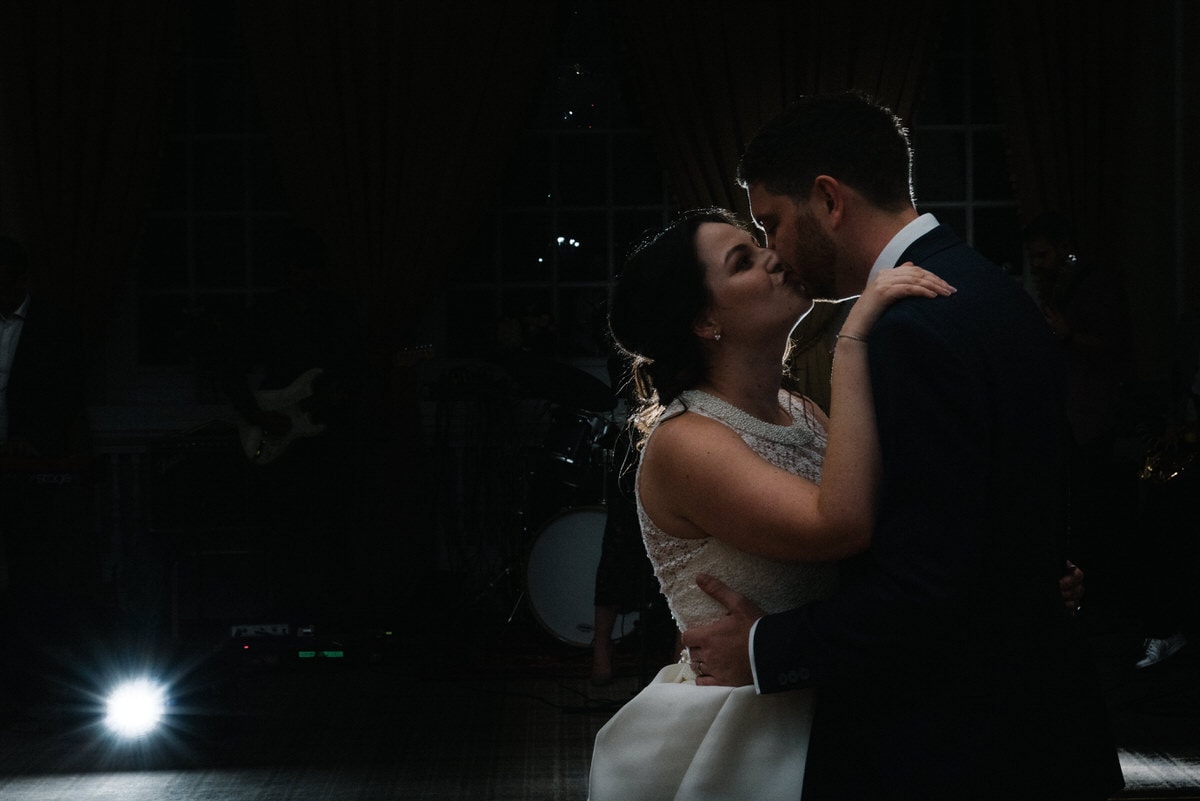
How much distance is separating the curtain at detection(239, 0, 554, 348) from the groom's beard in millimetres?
4720

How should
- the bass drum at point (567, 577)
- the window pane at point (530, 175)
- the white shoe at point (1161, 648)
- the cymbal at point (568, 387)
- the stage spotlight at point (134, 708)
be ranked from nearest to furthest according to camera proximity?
the stage spotlight at point (134, 708), the white shoe at point (1161, 648), the cymbal at point (568, 387), the bass drum at point (567, 577), the window pane at point (530, 175)

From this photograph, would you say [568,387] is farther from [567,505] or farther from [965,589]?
[965,589]

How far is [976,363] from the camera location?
50.2 inches

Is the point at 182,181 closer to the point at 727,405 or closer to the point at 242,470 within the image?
the point at 242,470

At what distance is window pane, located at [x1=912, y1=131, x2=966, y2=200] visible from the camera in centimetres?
652

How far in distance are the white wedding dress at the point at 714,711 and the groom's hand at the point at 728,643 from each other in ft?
0.05

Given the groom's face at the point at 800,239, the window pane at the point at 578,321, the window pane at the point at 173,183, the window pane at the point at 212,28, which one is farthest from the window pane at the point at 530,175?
the groom's face at the point at 800,239

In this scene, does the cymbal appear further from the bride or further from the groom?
the groom

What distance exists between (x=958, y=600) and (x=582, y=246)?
5.32 metres

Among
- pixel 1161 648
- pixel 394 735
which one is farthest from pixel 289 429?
pixel 1161 648

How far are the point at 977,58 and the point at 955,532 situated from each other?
5.73 metres

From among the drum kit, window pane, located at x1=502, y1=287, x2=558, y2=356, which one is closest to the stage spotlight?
the drum kit

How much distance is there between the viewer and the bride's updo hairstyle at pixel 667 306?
1.83 meters

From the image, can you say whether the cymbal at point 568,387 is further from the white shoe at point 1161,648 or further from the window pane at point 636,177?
the white shoe at point 1161,648
